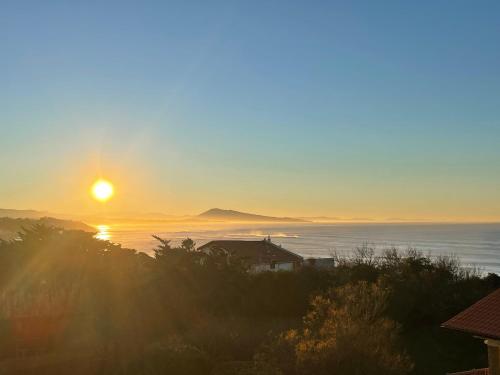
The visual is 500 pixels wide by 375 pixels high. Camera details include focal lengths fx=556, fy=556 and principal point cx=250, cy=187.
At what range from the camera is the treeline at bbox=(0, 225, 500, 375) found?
15.2m

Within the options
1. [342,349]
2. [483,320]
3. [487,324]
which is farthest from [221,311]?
[487,324]

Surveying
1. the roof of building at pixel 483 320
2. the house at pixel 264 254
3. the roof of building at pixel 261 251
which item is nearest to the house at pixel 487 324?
the roof of building at pixel 483 320

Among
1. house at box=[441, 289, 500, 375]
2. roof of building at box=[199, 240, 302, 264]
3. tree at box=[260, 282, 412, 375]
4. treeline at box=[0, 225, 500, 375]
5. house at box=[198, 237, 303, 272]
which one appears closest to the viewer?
house at box=[441, 289, 500, 375]

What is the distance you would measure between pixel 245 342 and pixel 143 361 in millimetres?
4803

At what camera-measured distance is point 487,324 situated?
14.2m

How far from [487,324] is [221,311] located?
13.3 metres

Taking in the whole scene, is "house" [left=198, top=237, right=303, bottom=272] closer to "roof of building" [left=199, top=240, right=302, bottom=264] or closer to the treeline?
"roof of building" [left=199, top=240, right=302, bottom=264]

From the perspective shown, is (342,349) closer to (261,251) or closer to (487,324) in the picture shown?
(487,324)

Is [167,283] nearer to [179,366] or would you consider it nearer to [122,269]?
[122,269]

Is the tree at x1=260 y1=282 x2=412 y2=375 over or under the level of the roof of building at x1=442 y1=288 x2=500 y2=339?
under

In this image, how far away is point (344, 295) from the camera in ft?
56.9

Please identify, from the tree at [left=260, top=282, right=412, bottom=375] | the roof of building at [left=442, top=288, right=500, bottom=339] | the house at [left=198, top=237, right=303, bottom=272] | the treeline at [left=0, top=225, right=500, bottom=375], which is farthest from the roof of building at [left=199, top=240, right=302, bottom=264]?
the roof of building at [left=442, top=288, right=500, bottom=339]

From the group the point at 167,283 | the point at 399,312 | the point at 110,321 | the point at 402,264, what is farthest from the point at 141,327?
the point at 402,264

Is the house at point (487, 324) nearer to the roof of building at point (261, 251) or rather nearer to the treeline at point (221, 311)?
the treeline at point (221, 311)
